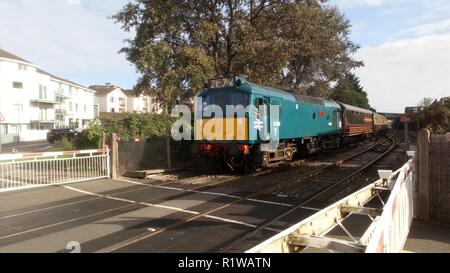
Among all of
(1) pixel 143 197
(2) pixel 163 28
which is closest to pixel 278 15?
(2) pixel 163 28

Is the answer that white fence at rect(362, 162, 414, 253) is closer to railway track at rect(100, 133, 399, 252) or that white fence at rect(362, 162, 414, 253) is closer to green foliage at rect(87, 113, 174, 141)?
railway track at rect(100, 133, 399, 252)

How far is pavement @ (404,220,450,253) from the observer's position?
7008 millimetres

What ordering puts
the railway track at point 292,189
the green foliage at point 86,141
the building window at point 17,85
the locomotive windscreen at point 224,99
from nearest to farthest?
1. the railway track at point 292,189
2. the locomotive windscreen at point 224,99
3. the green foliage at point 86,141
4. the building window at point 17,85

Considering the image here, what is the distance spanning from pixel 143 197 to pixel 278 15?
53.9 ft

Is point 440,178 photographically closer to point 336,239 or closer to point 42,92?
point 336,239

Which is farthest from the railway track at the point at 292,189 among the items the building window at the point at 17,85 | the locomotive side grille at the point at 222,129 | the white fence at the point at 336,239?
the building window at the point at 17,85

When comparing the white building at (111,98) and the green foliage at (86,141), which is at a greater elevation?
the white building at (111,98)

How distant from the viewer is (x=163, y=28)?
21.9 m

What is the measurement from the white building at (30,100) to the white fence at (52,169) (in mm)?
31461

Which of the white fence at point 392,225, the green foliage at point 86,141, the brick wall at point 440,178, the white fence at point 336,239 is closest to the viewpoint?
the white fence at point 336,239

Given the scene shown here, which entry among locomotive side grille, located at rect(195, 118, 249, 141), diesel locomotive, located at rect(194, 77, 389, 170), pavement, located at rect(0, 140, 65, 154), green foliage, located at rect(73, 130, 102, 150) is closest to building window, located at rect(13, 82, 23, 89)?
pavement, located at rect(0, 140, 65, 154)

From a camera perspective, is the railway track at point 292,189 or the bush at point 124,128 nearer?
the railway track at point 292,189

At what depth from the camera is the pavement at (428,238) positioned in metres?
7.01

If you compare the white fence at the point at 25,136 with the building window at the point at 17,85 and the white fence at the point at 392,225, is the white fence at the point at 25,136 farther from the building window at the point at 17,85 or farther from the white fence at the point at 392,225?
the white fence at the point at 392,225
